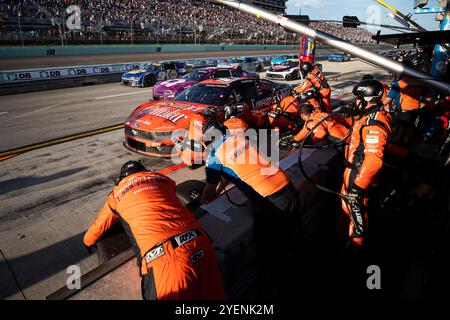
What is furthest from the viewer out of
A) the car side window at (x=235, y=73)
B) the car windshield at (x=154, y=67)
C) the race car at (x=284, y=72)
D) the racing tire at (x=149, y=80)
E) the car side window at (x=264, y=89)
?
the race car at (x=284, y=72)

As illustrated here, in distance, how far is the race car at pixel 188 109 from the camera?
513cm

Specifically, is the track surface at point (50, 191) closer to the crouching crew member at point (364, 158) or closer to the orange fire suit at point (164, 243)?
the orange fire suit at point (164, 243)

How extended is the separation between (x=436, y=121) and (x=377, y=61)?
19.5 feet

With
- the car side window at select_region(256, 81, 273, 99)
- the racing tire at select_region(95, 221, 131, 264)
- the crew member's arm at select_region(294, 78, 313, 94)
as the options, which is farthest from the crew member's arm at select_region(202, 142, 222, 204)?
the crew member's arm at select_region(294, 78, 313, 94)

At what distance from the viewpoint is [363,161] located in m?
2.96

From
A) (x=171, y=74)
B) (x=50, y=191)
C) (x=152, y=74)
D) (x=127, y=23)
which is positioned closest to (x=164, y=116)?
(x=50, y=191)

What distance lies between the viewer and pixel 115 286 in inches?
72.3

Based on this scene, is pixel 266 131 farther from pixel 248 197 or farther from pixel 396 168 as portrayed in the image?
pixel 248 197

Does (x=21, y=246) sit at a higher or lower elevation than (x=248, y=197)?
lower

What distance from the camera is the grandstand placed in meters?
22.2

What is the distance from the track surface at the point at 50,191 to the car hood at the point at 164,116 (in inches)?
27.7

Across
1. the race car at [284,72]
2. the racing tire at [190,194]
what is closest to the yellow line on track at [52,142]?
the racing tire at [190,194]

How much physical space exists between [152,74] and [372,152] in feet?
44.6
